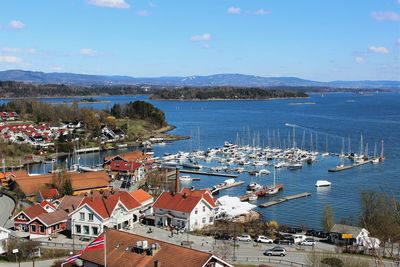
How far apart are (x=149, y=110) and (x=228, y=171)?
28.1 metres

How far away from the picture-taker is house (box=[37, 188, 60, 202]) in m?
21.3

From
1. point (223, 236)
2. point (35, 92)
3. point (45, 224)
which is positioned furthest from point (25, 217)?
point (35, 92)

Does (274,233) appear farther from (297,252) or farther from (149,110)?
(149,110)

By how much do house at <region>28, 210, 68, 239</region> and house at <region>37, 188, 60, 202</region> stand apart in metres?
4.37

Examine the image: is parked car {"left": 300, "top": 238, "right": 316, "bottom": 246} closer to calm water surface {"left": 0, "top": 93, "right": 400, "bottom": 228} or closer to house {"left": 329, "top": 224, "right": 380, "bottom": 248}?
house {"left": 329, "top": 224, "right": 380, "bottom": 248}

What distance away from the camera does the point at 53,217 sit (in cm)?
1691

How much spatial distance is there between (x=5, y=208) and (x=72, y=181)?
383cm

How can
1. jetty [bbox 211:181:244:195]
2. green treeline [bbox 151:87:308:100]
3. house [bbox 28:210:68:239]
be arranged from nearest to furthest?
house [bbox 28:210:68:239], jetty [bbox 211:181:244:195], green treeline [bbox 151:87:308:100]

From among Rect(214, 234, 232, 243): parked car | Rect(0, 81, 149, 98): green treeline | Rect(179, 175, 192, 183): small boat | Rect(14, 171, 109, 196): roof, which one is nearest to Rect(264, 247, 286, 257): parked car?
Rect(214, 234, 232, 243): parked car

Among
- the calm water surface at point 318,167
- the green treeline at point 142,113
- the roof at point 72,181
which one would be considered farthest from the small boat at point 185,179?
the green treeline at point 142,113

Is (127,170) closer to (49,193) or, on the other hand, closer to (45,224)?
(49,193)

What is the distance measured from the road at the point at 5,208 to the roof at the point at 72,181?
2.89ft

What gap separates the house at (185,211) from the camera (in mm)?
17859

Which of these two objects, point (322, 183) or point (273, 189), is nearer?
point (273, 189)
